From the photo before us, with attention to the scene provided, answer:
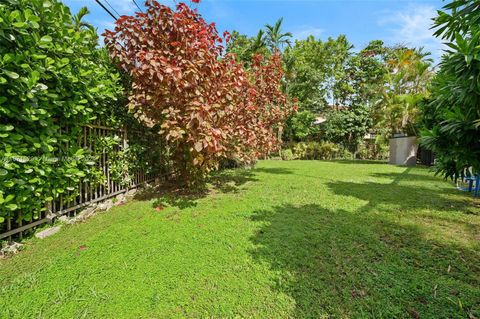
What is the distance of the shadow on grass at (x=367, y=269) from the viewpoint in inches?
72.0

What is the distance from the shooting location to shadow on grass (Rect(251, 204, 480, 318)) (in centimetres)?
183

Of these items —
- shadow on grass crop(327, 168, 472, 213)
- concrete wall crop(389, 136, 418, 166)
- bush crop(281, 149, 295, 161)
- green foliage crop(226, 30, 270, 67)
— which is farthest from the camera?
green foliage crop(226, 30, 270, 67)

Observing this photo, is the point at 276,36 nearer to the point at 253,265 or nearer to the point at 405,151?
the point at 405,151

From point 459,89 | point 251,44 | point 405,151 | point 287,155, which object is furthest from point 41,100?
point 251,44

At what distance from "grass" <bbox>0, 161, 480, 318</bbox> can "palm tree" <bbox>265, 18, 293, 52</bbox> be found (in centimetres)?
1799

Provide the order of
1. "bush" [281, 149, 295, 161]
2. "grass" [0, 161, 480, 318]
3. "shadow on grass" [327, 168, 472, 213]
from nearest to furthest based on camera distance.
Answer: "grass" [0, 161, 480, 318] → "shadow on grass" [327, 168, 472, 213] → "bush" [281, 149, 295, 161]

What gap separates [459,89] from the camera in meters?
1.67

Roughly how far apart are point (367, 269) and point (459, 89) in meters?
1.87

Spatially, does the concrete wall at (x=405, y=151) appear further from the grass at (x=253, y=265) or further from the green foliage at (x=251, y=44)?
the green foliage at (x=251, y=44)

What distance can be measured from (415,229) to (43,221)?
554 centimetres

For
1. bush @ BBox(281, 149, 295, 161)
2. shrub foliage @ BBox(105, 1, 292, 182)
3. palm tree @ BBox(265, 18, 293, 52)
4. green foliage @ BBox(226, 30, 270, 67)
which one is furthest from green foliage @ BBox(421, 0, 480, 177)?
palm tree @ BBox(265, 18, 293, 52)

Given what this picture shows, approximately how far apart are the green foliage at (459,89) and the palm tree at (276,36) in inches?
717

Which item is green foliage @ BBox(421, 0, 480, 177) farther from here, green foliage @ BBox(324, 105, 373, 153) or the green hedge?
green foliage @ BBox(324, 105, 373, 153)

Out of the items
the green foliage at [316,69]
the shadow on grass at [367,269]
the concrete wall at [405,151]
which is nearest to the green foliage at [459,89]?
the shadow on grass at [367,269]
